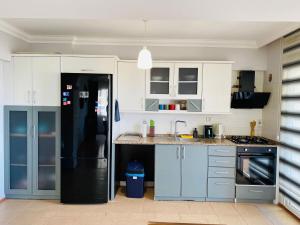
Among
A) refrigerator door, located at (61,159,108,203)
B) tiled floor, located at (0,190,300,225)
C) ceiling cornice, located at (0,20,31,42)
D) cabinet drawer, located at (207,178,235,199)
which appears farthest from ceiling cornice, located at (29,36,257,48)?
tiled floor, located at (0,190,300,225)

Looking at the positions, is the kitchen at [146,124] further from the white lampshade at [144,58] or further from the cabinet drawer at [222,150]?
the white lampshade at [144,58]

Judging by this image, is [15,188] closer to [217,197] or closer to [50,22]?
[50,22]


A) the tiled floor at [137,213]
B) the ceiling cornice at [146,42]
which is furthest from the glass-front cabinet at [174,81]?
the tiled floor at [137,213]

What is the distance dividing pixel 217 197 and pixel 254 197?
1.84ft

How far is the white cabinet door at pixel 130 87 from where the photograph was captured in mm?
4023

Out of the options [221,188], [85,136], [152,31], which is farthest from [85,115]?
[221,188]

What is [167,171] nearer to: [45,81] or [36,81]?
[45,81]

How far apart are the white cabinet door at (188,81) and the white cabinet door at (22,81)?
226cm

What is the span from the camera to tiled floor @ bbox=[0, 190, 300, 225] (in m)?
3.21

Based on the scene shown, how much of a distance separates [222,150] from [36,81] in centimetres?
300

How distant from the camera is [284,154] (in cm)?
360

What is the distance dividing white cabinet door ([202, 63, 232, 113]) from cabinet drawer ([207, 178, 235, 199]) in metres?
1.11

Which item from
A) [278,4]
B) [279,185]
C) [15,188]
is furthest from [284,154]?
[15,188]

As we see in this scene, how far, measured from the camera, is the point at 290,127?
3.44 metres
